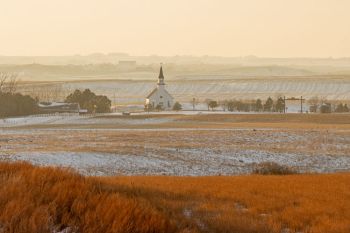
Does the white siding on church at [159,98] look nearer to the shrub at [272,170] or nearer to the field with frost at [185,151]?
the field with frost at [185,151]

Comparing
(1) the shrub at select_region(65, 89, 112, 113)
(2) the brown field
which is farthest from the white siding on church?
(2) the brown field

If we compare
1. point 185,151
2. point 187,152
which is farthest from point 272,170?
point 185,151

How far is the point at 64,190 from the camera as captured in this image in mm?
10742

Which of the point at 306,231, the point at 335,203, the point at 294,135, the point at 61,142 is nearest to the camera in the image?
the point at 306,231

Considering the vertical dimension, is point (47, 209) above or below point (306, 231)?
above

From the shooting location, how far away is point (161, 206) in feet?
44.3

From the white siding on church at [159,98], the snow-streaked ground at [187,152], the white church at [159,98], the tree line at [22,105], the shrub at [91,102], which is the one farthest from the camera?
the white siding on church at [159,98]

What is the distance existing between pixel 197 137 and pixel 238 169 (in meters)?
19.7

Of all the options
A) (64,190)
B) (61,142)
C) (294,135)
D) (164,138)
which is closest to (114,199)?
(64,190)

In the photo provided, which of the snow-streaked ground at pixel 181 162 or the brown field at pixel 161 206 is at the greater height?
the brown field at pixel 161 206

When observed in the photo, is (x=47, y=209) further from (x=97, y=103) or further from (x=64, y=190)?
(x=97, y=103)

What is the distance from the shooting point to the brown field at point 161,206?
31.2ft

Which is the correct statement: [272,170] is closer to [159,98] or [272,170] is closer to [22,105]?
[22,105]

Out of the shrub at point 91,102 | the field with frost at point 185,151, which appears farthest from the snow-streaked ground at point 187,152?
the shrub at point 91,102
